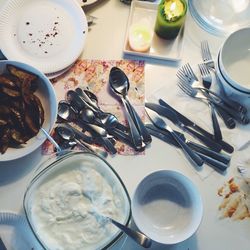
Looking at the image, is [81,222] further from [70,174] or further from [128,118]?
[128,118]

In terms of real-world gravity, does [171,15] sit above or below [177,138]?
above

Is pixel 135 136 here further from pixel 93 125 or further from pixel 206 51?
pixel 206 51

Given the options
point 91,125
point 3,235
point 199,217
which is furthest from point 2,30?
point 199,217

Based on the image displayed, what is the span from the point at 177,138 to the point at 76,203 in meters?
0.25

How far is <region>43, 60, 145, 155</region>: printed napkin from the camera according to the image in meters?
0.88

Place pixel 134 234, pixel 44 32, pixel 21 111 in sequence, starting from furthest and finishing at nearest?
1. pixel 44 32
2. pixel 21 111
3. pixel 134 234

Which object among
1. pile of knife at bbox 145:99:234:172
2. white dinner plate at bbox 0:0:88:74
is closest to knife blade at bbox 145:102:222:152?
pile of knife at bbox 145:99:234:172

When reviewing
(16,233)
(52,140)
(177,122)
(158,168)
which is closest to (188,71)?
(177,122)

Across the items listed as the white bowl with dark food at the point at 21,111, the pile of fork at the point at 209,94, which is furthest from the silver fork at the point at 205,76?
the white bowl with dark food at the point at 21,111

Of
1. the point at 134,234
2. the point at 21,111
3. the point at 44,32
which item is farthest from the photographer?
the point at 44,32

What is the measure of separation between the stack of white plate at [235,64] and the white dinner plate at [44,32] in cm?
30

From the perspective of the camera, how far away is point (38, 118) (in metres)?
0.82

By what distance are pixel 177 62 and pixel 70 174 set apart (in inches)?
13.9

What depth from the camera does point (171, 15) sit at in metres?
0.89
